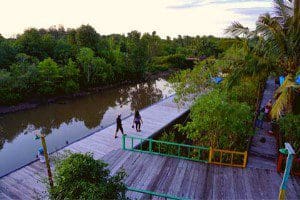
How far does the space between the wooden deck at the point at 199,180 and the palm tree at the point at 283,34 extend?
3.00 m

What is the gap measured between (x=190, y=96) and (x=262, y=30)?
38.1 feet

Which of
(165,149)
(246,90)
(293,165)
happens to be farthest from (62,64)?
(293,165)

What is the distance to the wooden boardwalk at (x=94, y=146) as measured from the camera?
10977 mm

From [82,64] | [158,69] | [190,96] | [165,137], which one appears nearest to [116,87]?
[82,64]

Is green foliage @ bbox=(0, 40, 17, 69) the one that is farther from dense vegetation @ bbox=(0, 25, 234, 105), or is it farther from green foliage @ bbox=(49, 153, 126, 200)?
green foliage @ bbox=(49, 153, 126, 200)

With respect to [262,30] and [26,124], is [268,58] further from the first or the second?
[26,124]

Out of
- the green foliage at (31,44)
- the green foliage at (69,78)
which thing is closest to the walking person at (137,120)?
the green foliage at (69,78)

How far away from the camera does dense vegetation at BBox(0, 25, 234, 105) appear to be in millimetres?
30250

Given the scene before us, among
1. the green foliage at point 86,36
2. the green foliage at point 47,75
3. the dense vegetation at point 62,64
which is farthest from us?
the green foliage at point 86,36

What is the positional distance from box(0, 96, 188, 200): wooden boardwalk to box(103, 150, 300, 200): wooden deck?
2429 millimetres

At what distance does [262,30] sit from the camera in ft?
38.3

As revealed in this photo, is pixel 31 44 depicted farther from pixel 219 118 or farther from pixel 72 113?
pixel 219 118

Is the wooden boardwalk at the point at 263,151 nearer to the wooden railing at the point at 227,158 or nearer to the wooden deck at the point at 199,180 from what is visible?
the wooden railing at the point at 227,158

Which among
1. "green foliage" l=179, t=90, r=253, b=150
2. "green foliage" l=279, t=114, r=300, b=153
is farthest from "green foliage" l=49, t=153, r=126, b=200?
"green foliage" l=279, t=114, r=300, b=153
